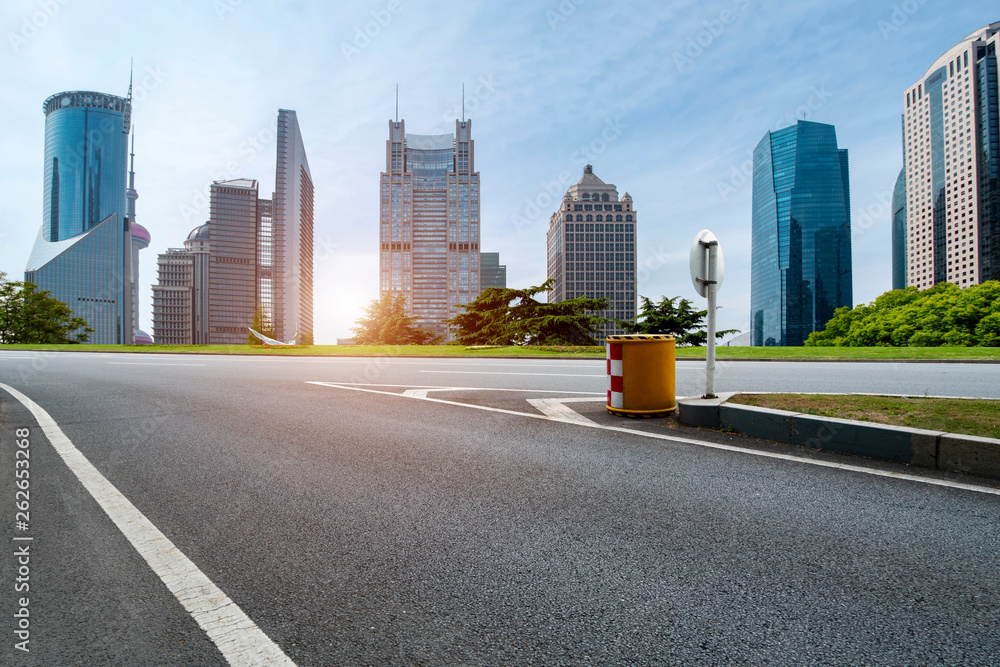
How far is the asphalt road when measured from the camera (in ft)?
5.70

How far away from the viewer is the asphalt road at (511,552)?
1736 mm

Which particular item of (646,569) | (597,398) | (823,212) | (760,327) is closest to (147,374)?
(597,398)

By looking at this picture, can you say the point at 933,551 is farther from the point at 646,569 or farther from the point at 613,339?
the point at 613,339

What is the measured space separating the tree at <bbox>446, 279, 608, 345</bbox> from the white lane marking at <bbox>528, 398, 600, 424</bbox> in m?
21.6

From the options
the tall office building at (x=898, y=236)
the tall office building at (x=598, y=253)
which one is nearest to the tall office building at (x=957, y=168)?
the tall office building at (x=898, y=236)

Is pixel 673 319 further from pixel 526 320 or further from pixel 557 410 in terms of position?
pixel 557 410

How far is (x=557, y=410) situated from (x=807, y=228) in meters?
200

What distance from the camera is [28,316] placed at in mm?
39906

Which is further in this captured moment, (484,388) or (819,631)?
(484,388)

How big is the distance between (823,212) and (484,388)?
201343mm

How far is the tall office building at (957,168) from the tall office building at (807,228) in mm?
28124

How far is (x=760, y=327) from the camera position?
198750 millimetres

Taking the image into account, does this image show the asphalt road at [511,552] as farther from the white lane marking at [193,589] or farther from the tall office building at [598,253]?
the tall office building at [598,253]

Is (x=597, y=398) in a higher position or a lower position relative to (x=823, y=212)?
lower
